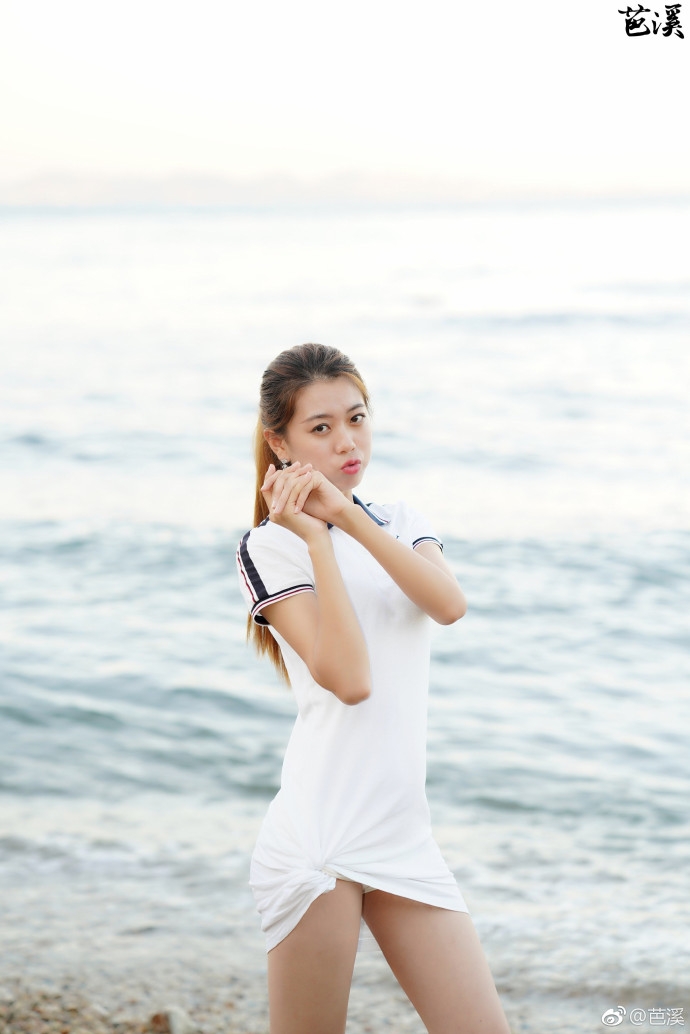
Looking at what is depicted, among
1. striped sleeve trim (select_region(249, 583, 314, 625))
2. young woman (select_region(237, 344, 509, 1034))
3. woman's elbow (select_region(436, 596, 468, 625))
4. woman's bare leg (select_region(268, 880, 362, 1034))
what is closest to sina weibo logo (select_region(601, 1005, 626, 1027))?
young woman (select_region(237, 344, 509, 1034))

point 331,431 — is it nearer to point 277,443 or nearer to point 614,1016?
point 277,443

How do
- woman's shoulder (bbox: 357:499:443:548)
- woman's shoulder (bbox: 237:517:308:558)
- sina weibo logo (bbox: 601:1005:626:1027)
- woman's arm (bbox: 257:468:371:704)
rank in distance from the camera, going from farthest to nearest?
sina weibo logo (bbox: 601:1005:626:1027), woman's shoulder (bbox: 357:499:443:548), woman's shoulder (bbox: 237:517:308:558), woman's arm (bbox: 257:468:371:704)

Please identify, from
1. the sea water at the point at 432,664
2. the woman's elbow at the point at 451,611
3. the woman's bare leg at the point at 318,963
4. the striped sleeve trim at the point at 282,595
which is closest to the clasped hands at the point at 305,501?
the striped sleeve trim at the point at 282,595

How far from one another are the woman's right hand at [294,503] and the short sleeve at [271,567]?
0.25 feet

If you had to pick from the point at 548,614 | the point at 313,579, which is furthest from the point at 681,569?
the point at 313,579

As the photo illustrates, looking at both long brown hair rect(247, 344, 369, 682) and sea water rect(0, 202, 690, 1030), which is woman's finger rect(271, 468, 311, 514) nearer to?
long brown hair rect(247, 344, 369, 682)

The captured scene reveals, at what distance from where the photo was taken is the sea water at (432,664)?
4.73 meters

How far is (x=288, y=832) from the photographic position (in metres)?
2.46

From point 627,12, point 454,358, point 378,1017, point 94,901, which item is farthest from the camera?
point 454,358

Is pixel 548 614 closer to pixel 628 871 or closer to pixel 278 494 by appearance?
pixel 628 871

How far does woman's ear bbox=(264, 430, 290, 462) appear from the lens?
2.70 metres

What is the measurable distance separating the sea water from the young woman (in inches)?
71.7

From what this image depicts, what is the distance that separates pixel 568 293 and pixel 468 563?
2323 cm

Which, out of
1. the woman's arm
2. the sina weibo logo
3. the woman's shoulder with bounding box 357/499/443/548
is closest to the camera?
the woman's arm
